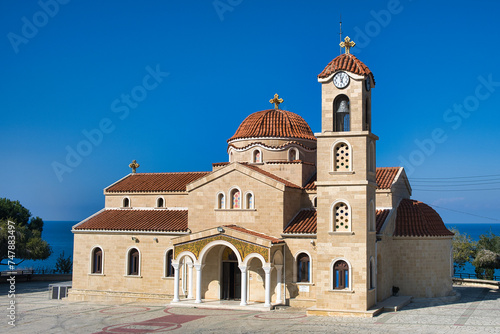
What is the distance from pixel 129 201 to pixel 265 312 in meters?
13.6

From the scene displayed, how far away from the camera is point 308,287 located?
2848 centimetres

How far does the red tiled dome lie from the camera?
34.5m

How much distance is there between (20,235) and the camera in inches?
1810

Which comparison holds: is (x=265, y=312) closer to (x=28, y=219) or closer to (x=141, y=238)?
(x=141, y=238)

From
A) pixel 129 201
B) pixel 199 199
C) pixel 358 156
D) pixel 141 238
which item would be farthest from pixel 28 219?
pixel 358 156

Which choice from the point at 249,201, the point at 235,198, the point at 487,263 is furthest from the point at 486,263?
the point at 235,198

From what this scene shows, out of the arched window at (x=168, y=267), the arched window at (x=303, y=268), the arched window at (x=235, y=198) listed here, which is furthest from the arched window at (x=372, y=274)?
the arched window at (x=168, y=267)

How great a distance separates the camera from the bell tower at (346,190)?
86.1 ft

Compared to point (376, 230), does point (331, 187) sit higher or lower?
higher

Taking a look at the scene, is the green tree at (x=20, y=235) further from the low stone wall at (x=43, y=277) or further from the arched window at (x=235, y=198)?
the arched window at (x=235, y=198)

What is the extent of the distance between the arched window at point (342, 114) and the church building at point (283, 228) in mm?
54

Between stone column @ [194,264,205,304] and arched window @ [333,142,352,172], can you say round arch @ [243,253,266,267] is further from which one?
arched window @ [333,142,352,172]

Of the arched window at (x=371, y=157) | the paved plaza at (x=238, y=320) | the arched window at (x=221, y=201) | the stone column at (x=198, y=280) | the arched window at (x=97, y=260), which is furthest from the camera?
the arched window at (x=97, y=260)

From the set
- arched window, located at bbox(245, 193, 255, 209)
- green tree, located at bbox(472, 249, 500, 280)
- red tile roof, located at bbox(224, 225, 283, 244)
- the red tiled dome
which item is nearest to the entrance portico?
red tile roof, located at bbox(224, 225, 283, 244)
